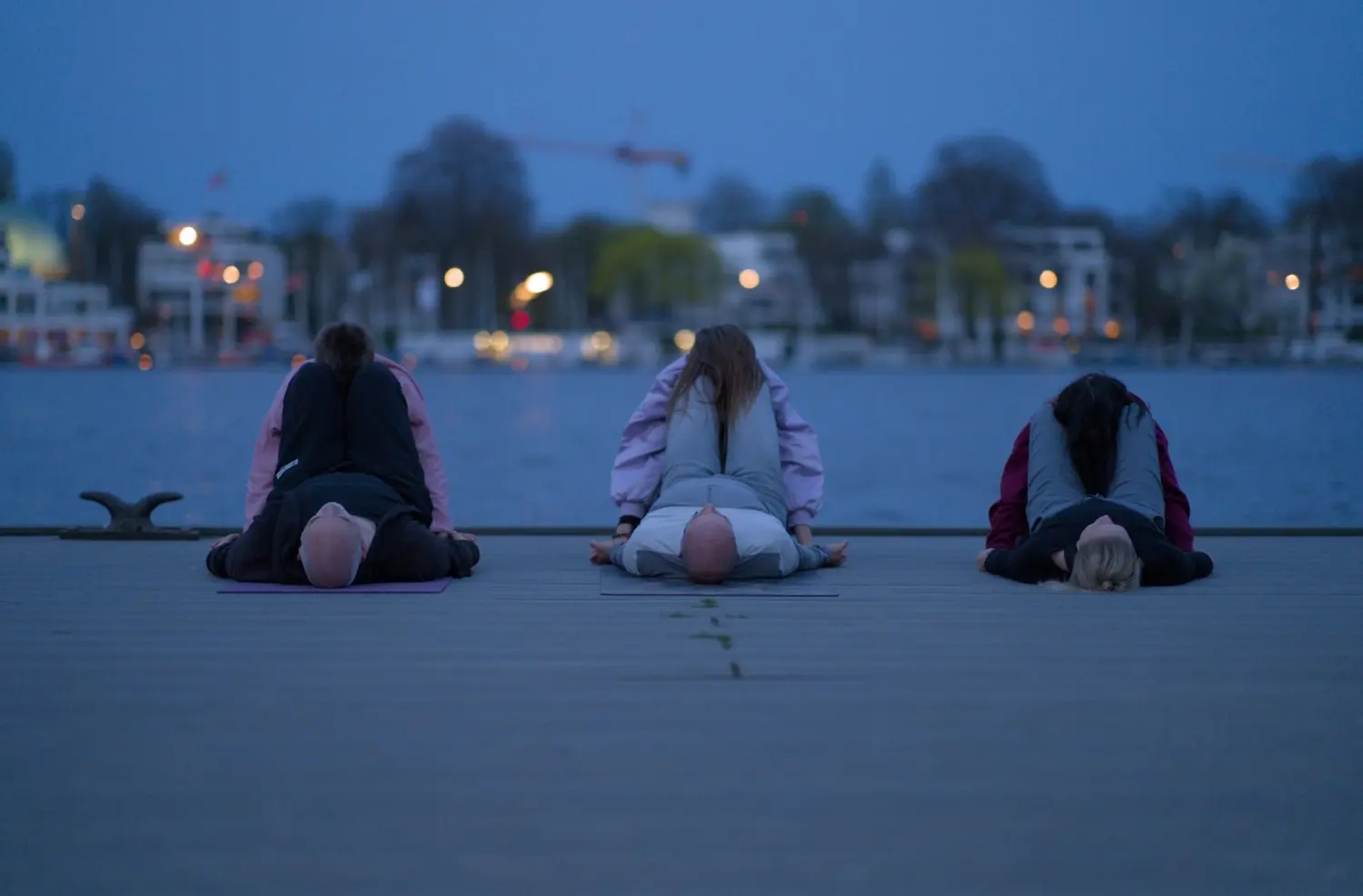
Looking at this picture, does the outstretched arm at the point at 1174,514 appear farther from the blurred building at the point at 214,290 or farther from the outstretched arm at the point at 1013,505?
the blurred building at the point at 214,290

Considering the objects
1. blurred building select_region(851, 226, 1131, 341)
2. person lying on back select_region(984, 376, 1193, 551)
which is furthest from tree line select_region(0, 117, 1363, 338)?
person lying on back select_region(984, 376, 1193, 551)

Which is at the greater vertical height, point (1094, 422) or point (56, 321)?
point (56, 321)

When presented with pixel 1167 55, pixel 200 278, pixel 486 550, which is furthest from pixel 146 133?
pixel 486 550

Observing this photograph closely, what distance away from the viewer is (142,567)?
6.39 metres

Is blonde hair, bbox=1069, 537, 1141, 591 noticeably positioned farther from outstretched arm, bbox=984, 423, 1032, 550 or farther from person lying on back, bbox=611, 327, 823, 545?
person lying on back, bbox=611, 327, 823, 545

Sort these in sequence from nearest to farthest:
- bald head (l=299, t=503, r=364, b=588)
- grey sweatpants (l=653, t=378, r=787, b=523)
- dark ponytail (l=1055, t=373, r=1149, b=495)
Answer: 1. bald head (l=299, t=503, r=364, b=588)
2. dark ponytail (l=1055, t=373, r=1149, b=495)
3. grey sweatpants (l=653, t=378, r=787, b=523)

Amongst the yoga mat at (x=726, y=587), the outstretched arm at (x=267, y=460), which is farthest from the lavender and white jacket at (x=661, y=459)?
the outstretched arm at (x=267, y=460)

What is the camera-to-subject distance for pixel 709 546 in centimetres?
573

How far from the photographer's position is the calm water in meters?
25.8

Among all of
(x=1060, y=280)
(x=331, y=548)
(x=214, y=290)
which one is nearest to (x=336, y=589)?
(x=331, y=548)

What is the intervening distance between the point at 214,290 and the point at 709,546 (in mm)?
99245

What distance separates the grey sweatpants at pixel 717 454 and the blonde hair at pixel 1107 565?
1164 millimetres

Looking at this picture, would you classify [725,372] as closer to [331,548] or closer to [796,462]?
[796,462]

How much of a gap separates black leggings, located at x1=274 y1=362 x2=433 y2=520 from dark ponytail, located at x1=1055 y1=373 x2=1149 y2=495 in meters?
2.43
